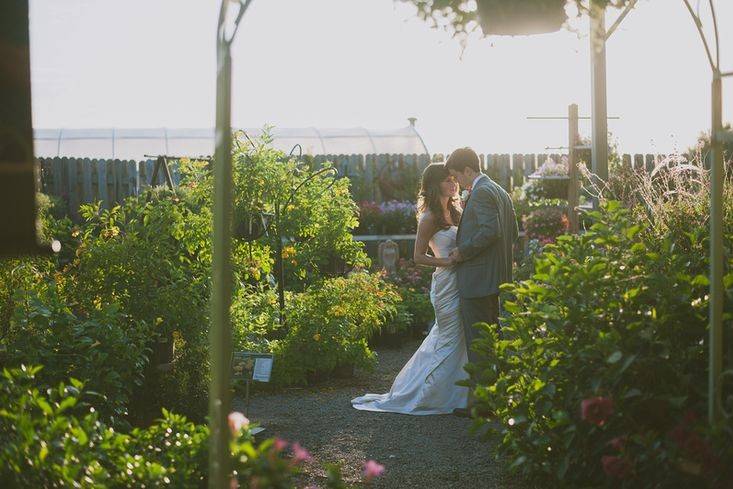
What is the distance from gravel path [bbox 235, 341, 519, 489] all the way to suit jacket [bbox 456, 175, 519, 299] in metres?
0.88

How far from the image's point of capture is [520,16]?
3.30 m

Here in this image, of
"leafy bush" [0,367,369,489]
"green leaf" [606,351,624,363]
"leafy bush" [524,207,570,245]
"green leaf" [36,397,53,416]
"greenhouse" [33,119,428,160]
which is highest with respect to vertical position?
"greenhouse" [33,119,428,160]

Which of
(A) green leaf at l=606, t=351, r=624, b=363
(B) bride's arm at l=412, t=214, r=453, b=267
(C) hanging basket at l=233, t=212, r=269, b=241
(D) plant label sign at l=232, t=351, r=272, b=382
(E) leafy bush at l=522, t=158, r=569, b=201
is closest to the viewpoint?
(A) green leaf at l=606, t=351, r=624, b=363

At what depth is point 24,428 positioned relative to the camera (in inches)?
114

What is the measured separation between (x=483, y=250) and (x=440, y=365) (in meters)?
0.91

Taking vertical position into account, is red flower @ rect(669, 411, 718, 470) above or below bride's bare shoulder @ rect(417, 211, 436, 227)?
below

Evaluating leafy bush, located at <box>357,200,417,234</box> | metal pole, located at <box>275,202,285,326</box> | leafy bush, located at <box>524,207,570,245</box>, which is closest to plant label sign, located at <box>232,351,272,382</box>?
metal pole, located at <box>275,202,285,326</box>

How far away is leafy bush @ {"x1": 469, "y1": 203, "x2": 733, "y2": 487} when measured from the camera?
3180mm

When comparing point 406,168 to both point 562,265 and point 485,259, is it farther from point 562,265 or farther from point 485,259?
point 562,265

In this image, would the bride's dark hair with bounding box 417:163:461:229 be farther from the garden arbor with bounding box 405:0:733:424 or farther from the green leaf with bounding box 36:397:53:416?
the green leaf with bounding box 36:397:53:416

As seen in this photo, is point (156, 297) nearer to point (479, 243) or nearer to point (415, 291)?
point (479, 243)

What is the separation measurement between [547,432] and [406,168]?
1345 centimetres

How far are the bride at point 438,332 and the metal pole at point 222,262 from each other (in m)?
4.10

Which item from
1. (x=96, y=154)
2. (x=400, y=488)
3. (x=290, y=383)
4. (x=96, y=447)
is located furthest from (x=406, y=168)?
(x=96, y=447)
